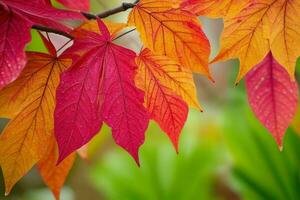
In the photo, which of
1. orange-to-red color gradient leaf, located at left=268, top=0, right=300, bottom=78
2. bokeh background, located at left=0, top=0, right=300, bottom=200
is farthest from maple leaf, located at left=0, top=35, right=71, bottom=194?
bokeh background, located at left=0, top=0, right=300, bottom=200

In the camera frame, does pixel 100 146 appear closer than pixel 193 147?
No

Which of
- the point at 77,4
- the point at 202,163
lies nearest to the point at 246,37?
the point at 77,4

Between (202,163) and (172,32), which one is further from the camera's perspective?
(202,163)

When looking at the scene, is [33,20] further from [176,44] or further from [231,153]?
[231,153]

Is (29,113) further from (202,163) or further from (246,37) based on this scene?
(202,163)

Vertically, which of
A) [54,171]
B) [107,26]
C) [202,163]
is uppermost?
[107,26]

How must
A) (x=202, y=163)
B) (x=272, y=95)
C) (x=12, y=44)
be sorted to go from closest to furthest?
(x=12, y=44)
(x=272, y=95)
(x=202, y=163)

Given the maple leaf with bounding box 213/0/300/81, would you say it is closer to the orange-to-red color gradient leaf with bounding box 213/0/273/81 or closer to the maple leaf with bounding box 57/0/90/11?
the orange-to-red color gradient leaf with bounding box 213/0/273/81

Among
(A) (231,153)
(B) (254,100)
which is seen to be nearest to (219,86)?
(A) (231,153)
